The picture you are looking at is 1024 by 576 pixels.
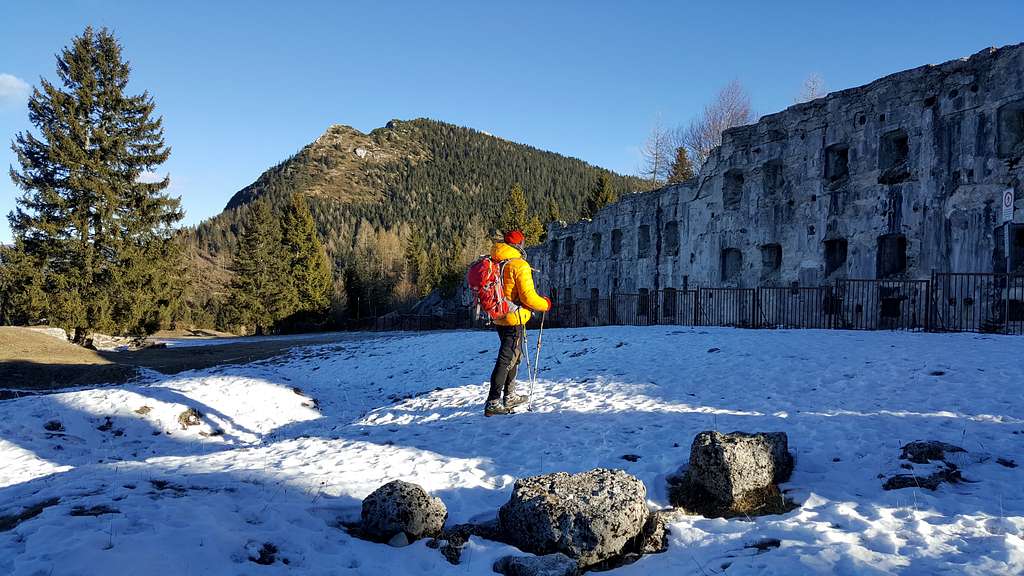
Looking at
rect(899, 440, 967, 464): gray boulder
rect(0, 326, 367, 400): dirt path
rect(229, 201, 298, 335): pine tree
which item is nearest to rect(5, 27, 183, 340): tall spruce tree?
rect(0, 326, 367, 400): dirt path

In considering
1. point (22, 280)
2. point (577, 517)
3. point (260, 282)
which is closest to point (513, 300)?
point (577, 517)

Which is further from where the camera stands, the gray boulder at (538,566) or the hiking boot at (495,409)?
the hiking boot at (495,409)

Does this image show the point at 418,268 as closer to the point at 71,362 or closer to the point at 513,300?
the point at 71,362

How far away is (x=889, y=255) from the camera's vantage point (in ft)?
65.4

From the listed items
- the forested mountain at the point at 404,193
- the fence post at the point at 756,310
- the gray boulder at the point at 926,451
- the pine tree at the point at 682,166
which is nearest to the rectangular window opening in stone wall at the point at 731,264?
the fence post at the point at 756,310

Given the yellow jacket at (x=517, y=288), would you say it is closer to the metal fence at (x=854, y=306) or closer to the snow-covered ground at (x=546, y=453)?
the snow-covered ground at (x=546, y=453)

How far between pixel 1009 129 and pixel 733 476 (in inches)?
738

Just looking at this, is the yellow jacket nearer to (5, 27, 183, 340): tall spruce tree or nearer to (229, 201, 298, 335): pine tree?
(5, 27, 183, 340): tall spruce tree

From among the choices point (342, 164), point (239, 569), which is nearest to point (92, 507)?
point (239, 569)

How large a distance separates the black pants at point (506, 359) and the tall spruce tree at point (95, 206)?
27180 millimetres

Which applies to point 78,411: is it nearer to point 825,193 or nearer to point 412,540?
point 412,540

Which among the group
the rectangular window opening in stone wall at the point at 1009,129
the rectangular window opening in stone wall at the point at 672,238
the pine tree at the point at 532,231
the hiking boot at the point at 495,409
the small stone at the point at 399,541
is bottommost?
the small stone at the point at 399,541

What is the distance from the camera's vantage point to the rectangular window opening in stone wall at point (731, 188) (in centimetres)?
2577

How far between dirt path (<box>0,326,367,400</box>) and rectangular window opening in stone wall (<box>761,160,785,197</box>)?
21.2 m
